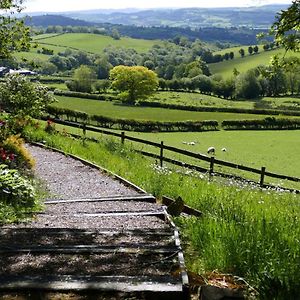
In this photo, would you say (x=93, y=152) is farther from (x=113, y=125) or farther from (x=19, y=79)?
(x=113, y=125)

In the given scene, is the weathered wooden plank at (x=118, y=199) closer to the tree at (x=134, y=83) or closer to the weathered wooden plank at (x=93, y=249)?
the weathered wooden plank at (x=93, y=249)

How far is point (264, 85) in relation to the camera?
12338cm

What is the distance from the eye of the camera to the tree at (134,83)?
345 feet

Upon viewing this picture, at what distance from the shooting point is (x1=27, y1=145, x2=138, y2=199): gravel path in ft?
44.2

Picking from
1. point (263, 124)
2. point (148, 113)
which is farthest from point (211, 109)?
point (263, 124)

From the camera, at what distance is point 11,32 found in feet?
47.6

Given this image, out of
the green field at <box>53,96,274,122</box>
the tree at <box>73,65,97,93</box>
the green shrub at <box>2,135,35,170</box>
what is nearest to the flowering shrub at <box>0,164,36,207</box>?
the green shrub at <box>2,135,35,170</box>

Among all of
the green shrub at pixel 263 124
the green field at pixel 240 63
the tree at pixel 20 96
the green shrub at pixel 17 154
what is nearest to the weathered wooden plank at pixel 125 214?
the green shrub at pixel 17 154

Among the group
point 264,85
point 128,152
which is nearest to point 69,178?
point 128,152

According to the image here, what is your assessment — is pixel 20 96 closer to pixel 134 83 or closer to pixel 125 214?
pixel 125 214

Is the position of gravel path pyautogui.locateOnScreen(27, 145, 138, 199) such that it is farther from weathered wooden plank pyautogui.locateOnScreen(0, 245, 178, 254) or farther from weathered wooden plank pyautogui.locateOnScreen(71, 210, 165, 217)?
weathered wooden plank pyautogui.locateOnScreen(0, 245, 178, 254)

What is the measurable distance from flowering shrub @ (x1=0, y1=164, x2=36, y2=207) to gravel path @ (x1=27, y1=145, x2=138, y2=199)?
7.12ft

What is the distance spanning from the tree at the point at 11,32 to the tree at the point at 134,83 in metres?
87.7

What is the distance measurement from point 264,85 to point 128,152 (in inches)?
4203
